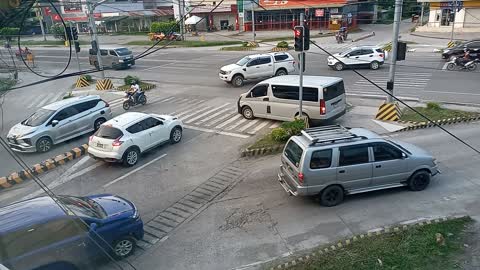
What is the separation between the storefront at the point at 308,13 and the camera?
50.2 meters

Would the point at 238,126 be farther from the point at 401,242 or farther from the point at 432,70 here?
the point at 432,70

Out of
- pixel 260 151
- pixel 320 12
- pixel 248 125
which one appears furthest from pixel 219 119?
pixel 320 12

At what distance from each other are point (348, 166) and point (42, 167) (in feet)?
33.2

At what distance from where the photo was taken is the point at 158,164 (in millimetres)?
13672

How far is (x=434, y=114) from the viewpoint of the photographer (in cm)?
1620

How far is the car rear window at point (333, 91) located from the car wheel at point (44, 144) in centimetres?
1051

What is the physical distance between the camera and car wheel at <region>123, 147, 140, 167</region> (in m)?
13.4

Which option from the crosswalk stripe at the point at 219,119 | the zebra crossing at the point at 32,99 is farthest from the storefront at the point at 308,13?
the crosswalk stripe at the point at 219,119

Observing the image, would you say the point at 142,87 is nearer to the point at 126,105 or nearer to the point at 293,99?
the point at 126,105

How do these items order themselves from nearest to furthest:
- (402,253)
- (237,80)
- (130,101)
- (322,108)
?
(402,253) < (322,108) < (130,101) < (237,80)

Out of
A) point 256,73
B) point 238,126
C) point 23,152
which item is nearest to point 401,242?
point 238,126

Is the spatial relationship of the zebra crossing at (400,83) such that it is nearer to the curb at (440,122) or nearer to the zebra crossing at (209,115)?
the curb at (440,122)

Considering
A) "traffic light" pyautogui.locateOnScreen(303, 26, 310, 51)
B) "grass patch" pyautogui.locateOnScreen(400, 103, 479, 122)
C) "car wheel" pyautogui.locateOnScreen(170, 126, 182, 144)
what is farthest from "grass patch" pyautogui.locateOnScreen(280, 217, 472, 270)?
"car wheel" pyautogui.locateOnScreen(170, 126, 182, 144)

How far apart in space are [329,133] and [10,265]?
7414mm
